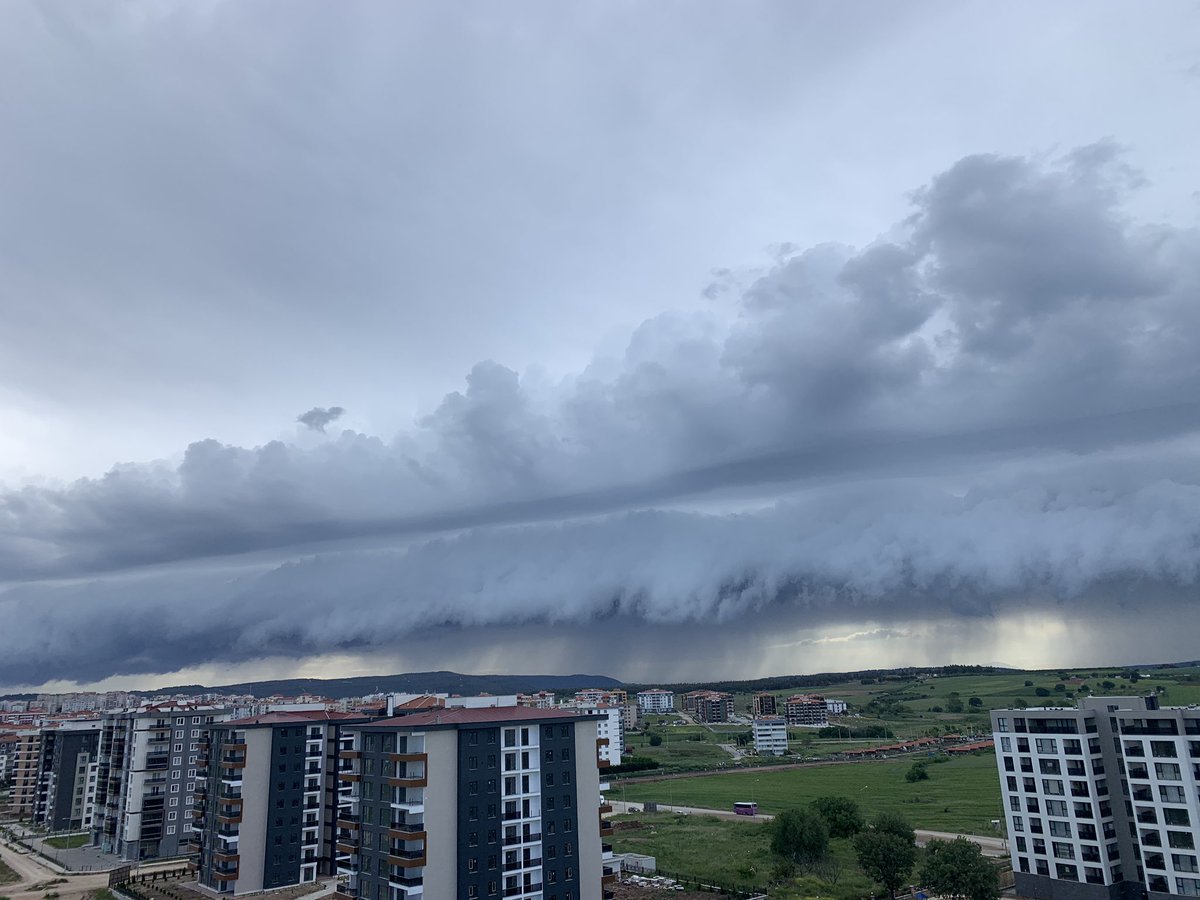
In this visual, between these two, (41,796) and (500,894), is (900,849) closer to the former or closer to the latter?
(500,894)

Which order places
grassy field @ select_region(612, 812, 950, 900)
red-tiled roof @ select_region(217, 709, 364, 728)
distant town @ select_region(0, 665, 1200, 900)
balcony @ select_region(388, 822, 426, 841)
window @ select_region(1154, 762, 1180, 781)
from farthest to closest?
red-tiled roof @ select_region(217, 709, 364, 728), grassy field @ select_region(612, 812, 950, 900), window @ select_region(1154, 762, 1180, 781), distant town @ select_region(0, 665, 1200, 900), balcony @ select_region(388, 822, 426, 841)

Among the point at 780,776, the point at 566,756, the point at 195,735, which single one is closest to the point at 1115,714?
the point at 566,756

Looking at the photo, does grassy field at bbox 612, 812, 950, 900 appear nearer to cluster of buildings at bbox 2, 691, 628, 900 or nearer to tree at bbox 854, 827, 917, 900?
tree at bbox 854, 827, 917, 900

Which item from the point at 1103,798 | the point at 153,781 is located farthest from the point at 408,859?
the point at 153,781

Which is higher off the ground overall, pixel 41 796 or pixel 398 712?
pixel 398 712

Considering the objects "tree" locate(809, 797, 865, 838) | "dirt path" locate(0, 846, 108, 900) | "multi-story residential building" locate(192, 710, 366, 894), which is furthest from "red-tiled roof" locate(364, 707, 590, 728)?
"dirt path" locate(0, 846, 108, 900)
